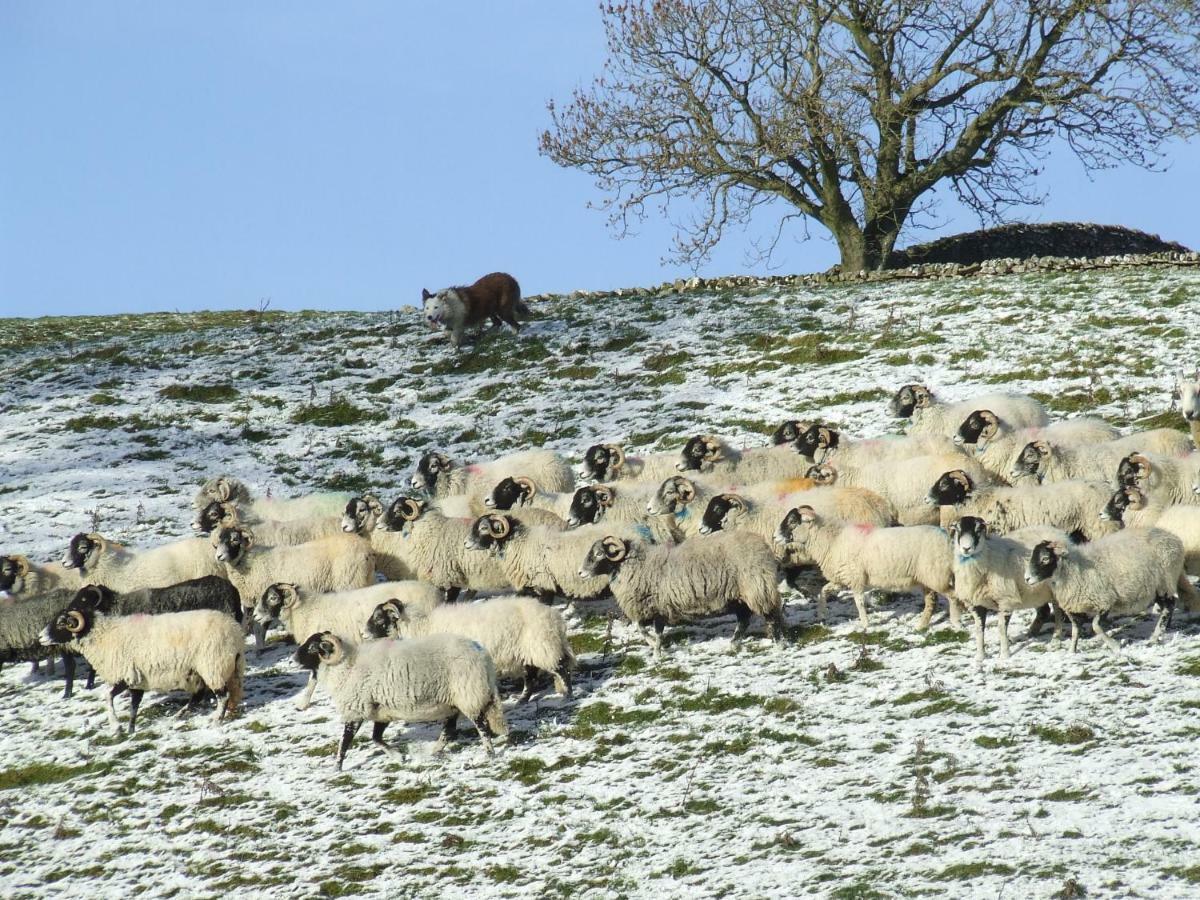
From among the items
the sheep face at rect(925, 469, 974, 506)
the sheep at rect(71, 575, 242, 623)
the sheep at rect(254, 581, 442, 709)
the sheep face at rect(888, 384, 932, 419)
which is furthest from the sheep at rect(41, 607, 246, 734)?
the sheep face at rect(888, 384, 932, 419)

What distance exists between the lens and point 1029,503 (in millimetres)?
12984

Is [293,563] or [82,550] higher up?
[82,550]

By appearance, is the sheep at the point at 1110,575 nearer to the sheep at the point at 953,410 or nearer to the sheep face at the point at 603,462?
the sheep at the point at 953,410

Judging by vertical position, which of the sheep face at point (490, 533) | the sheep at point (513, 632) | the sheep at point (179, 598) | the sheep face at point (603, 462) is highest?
the sheep face at point (603, 462)

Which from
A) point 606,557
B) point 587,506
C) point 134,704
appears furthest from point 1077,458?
point 134,704

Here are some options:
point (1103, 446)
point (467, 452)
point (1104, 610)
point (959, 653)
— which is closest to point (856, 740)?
point (959, 653)

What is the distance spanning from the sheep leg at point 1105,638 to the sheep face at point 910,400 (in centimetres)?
607

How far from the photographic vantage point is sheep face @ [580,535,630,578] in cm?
1244

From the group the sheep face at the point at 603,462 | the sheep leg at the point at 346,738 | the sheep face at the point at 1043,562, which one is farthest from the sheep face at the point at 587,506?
the sheep face at the point at 1043,562

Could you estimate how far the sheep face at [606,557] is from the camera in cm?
1244

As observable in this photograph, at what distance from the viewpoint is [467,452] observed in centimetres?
2041

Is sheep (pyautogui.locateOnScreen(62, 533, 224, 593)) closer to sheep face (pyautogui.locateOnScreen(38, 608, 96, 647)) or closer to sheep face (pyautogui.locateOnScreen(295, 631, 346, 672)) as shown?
sheep face (pyautogui.locateOnScreen(38, 608, 96, 647))

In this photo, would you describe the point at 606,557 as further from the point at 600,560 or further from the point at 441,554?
the point at 441,554

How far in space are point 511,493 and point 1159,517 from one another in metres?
6.84
